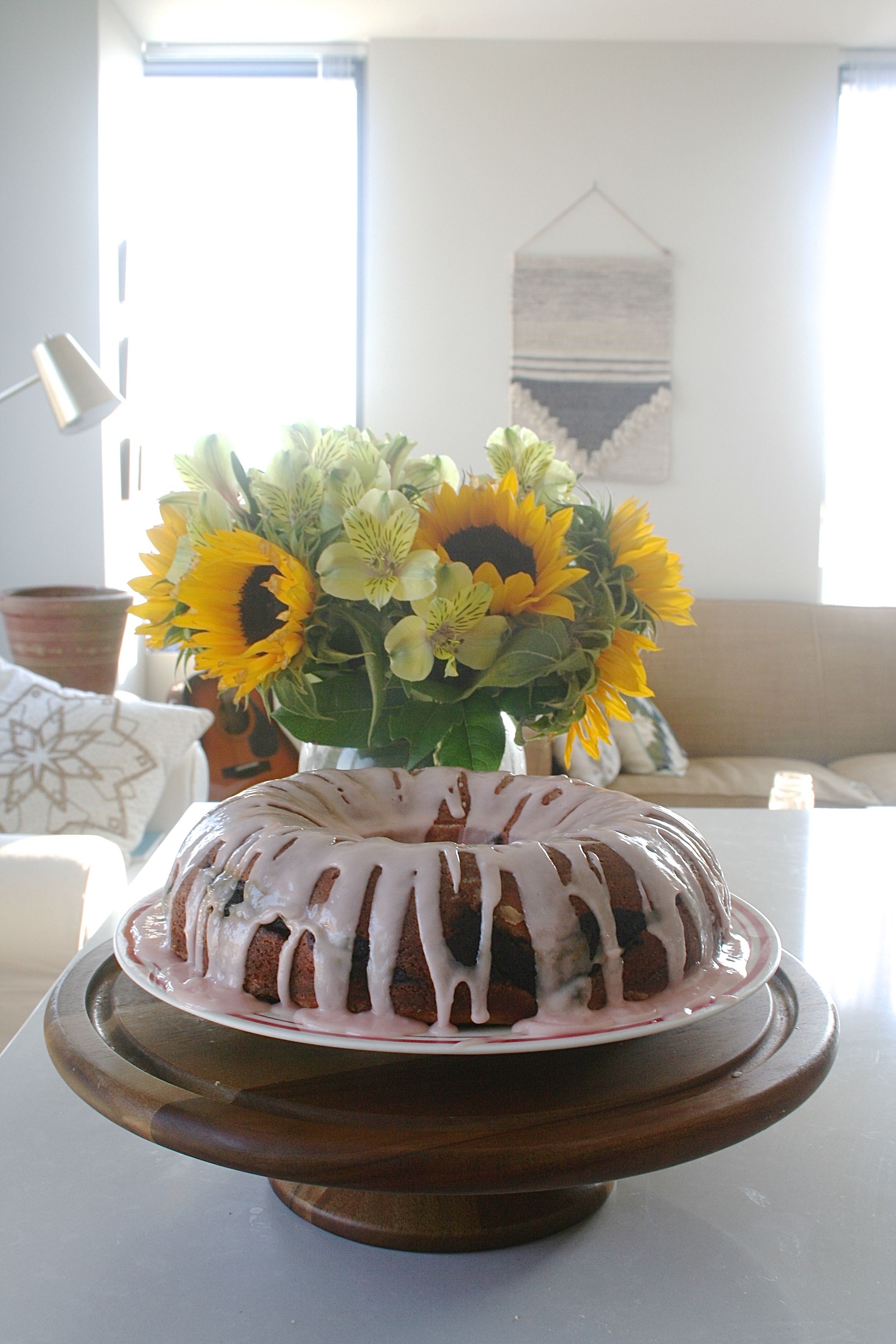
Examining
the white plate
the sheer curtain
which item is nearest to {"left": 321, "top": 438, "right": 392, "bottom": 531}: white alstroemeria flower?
Result: the white plate

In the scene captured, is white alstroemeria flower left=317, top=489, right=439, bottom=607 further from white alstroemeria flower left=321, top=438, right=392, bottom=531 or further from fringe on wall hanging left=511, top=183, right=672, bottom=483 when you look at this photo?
fringe on wall hanging left=511, top=183, right=672, bottom=483

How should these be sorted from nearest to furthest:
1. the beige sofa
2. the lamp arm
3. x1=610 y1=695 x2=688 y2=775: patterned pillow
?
the lamp arm < x1=610 y1=695 x2=688 y2=775: patterned pillow < the beige sofa

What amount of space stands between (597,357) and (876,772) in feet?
5.53

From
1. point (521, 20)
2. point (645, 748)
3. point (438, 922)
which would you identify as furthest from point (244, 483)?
point (521, 20)

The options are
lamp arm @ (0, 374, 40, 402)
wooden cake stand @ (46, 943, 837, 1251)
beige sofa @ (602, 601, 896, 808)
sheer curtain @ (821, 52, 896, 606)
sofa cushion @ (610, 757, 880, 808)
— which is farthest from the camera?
sheer curtain @ (821, 52, 896, 606)

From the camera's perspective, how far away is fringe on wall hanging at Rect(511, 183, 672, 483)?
3.77 meters

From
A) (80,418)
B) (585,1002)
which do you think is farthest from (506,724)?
(80,418)

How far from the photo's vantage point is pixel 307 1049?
544 millimetres

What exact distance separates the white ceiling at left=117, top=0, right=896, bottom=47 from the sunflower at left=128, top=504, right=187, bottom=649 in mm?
3317

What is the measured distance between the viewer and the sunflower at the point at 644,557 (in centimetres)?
77

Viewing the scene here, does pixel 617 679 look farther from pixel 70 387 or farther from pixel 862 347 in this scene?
pixel 862 347

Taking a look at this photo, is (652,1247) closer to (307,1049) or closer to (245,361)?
(307,1049)

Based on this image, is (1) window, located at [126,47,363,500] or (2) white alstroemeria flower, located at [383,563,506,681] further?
(1) window, located at [126,47,363,500]

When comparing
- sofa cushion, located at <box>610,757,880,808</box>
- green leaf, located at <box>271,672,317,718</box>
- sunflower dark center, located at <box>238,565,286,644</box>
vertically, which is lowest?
sofa cushion, located at <box>610,757,880,808</box>
